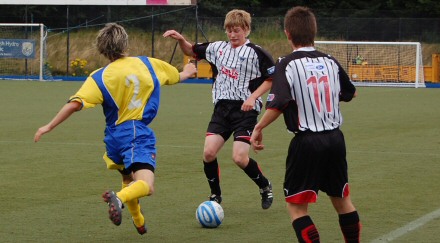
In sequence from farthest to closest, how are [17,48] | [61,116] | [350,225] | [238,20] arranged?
[17,48] < [238,20] < [61,116] < [350,225]

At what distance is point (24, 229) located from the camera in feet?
24.9

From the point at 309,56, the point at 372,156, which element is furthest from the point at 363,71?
the point at 309,56

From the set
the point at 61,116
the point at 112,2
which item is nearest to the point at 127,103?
the point at 61,116

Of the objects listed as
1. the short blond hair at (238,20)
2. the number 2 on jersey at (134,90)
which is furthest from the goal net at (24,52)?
the number 2 on jersey at (134,90)

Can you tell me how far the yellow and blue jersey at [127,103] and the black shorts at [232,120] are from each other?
1767 mm

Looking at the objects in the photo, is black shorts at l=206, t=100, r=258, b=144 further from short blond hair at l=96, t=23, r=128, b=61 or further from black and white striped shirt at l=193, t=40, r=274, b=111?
short blond hair at l=96, t=23, r=128, b=61

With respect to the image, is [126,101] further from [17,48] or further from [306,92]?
[17,48]

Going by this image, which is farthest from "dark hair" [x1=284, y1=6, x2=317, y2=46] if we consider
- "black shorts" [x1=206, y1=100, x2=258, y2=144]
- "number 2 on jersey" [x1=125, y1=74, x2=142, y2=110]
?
"black shorts" [x1=206, y1=100, x2=258, y2=144]

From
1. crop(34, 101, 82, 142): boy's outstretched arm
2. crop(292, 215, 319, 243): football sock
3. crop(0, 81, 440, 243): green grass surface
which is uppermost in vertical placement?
crop(34, 101, 82, 142): boy's outstretched arm

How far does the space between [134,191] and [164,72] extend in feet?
3.50

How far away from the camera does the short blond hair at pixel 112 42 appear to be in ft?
22.8

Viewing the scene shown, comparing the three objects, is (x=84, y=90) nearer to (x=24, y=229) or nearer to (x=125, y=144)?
(x=125, y=144)

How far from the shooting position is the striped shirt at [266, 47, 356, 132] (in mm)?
5902

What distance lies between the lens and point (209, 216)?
25.4ft
